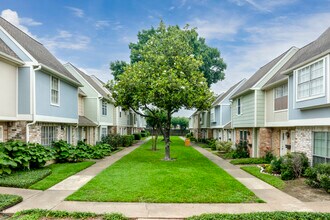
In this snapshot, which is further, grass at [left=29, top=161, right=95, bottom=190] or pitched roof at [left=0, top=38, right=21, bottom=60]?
pitched roof at [left=0, top=38, right=21, bottom=60]

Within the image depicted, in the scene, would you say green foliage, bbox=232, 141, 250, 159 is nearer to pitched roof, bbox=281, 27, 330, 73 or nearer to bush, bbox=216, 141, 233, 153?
bush, bbox=216, 141, 233, 153

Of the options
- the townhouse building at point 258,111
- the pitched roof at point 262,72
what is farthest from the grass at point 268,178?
the pitched roof at point 262,72

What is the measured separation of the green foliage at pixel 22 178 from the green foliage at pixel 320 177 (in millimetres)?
10648

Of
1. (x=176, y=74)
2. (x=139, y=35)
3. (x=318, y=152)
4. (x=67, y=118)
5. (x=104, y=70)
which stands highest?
(x=139, y=35)

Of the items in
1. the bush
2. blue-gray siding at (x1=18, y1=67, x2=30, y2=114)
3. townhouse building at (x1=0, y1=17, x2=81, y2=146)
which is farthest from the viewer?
the bush

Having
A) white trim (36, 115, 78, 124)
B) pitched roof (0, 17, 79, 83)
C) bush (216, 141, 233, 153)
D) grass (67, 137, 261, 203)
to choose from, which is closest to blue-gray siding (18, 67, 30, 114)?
white trim (36, 115, 78, 124)

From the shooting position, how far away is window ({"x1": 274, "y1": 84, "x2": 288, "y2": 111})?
16.3 meters

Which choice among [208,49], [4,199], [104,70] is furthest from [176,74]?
[104,70]

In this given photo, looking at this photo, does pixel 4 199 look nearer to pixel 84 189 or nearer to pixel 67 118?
pixel 84 189

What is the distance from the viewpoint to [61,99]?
59.1ft

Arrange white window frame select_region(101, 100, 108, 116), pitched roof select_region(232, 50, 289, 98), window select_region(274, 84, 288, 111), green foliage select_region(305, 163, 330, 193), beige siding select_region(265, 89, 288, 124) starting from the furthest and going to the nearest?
white window frame select_region(101, 100, 108, 116)
pitched roof select_region(232, 50, 289, 98)
beige siding select_region(265, 89, 288, 124)
window select_region(274, 84, 288, 111)
green foliage select_region(305, 163, 330, 193)

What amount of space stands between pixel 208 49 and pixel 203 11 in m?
20.1

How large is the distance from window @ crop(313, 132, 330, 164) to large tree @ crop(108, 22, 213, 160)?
7.03 m

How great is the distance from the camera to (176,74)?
1827 centimetres
